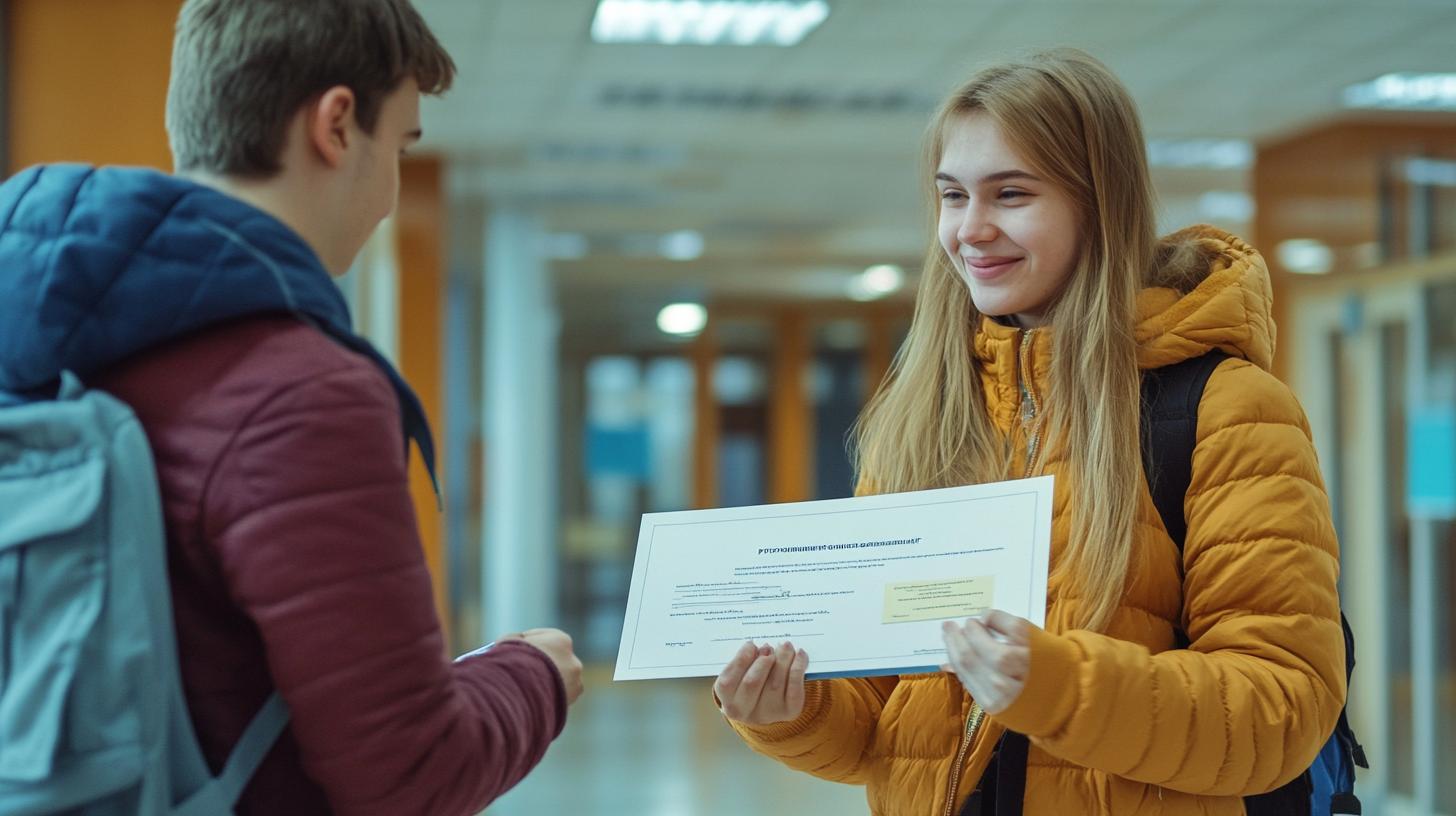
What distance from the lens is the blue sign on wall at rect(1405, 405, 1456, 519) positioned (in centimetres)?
691

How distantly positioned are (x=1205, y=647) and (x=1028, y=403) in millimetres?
378

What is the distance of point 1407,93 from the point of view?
24.8 feet

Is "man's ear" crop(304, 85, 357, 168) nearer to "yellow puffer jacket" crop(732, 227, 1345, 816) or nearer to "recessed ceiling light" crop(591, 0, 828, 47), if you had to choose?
"yellow puffer jacket" crop(732, 227, 1345, 816)

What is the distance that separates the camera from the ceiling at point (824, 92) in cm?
618

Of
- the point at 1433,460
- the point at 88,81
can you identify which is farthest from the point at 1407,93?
the point at 88,81

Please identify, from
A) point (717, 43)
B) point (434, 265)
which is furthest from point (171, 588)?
point (434, 265)

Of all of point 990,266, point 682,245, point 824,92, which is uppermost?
point 824,92

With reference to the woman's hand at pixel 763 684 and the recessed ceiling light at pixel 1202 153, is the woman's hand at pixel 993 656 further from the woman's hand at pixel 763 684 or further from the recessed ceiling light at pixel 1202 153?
the recessed ceiling light at pixel 1202 153

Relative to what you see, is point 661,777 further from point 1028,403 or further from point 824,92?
point 1028,403

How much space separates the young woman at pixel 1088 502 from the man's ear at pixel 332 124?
72cm

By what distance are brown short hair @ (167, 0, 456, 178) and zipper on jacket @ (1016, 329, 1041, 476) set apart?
33.9 inches

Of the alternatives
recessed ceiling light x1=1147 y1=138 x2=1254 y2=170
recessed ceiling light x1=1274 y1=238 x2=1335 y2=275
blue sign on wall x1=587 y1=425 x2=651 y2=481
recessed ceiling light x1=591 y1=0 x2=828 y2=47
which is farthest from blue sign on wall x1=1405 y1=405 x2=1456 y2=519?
blue sign on wall x1=587 y1=425 x2=651 y2=481

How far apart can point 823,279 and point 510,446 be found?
562cm

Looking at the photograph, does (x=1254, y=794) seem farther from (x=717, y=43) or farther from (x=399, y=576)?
(x=717, y=43)
